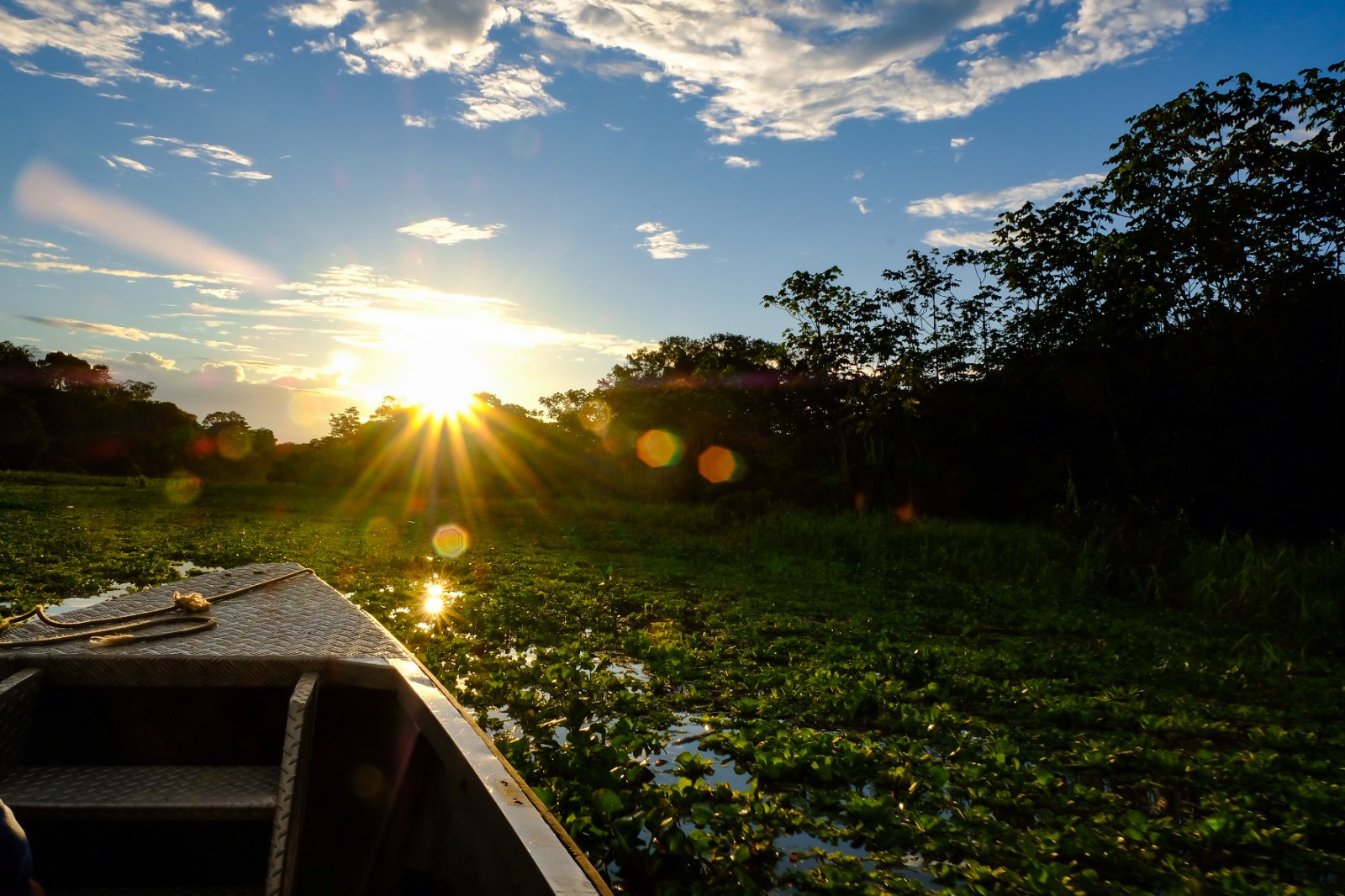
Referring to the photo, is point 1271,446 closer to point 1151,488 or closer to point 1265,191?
point 1151,488

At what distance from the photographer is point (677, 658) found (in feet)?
19.1

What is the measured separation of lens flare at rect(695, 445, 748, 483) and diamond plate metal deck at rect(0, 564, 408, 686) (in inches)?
849

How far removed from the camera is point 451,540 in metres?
14.5

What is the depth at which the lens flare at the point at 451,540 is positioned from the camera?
41.3 ft

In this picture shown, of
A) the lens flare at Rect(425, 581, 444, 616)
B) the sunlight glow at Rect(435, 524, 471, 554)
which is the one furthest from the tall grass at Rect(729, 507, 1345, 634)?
the lens flare at Rect(425, 581, 444, 616)

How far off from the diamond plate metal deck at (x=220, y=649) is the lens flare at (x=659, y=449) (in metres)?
22.1

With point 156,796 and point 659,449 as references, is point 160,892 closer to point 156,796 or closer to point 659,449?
point 156,796

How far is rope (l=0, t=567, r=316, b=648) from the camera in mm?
2814

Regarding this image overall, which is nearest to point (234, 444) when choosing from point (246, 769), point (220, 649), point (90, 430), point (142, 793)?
point (90, 430)

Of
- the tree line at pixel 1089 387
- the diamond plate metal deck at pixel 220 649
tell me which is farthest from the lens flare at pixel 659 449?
the diamond plate metal deck at pixel 220 649

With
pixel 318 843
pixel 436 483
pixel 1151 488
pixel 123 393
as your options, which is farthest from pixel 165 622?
pixel 123 393

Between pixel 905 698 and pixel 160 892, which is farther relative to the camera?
pixel 905 698

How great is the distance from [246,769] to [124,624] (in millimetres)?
963

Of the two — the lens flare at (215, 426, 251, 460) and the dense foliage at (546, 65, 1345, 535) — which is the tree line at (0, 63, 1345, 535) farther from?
the lens flare at (215, 426, 251, 460)
